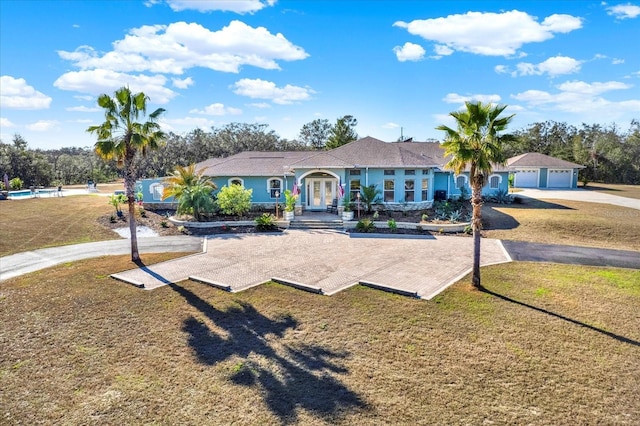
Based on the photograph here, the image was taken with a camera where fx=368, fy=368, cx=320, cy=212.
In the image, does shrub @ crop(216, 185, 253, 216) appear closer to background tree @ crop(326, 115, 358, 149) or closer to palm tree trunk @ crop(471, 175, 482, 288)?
palm tree trunk @ crop(471, 175, 482, 288)

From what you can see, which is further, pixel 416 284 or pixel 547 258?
pixel 547 258

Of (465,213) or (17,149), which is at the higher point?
(17,149)

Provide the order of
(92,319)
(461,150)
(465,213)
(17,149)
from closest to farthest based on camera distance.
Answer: (92,319) → (461,150) → (465,213) → (17,149)

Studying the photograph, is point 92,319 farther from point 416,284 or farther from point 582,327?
point 582,327

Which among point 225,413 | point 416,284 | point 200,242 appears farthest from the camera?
point 200,242

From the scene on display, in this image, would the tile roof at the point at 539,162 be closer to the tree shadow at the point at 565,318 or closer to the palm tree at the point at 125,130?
the tree shadow at the point at 565,318

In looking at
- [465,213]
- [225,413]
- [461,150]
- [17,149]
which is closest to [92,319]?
[225,413]
